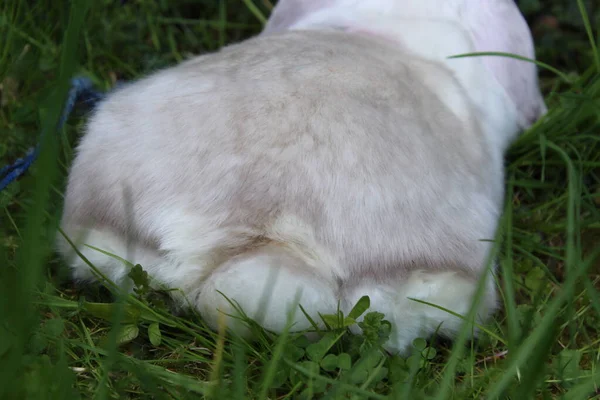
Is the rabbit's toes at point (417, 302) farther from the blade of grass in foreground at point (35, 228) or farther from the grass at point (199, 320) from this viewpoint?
the blade of grass in foreground at point (35, 228)

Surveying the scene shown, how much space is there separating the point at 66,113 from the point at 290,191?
28.9 inches

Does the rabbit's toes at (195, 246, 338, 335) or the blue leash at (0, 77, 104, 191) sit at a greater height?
the blue leash at (0, 77, 104, 191)

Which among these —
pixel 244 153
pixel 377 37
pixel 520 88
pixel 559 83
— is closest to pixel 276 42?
pixel 377 37

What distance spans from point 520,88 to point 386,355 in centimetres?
84

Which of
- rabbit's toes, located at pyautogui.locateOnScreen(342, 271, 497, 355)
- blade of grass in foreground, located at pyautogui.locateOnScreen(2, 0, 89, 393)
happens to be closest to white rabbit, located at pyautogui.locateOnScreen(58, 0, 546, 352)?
rabbit's toes, located at pyautogui.locateOnScreen(342, 271, 497, 355)

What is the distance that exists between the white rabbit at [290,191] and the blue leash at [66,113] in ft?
0.97

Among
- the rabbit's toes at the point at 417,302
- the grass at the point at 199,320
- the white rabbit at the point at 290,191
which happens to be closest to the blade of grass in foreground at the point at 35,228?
the grass at the point at 199,320

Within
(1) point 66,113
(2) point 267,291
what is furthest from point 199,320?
(1) point 66,113

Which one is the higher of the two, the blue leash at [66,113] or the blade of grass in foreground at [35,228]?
the blade of grass in foreground at [35,228]

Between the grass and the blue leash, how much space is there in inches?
1.4

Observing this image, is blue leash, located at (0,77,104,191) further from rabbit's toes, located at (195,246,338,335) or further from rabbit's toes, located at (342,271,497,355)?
rabbit's toes, located at (342,271,497,355)

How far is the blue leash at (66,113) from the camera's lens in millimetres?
1554

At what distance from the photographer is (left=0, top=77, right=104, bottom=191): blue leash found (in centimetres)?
155

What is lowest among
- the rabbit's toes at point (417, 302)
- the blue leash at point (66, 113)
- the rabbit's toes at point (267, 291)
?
the rabbit's toes at point (417, 302)
